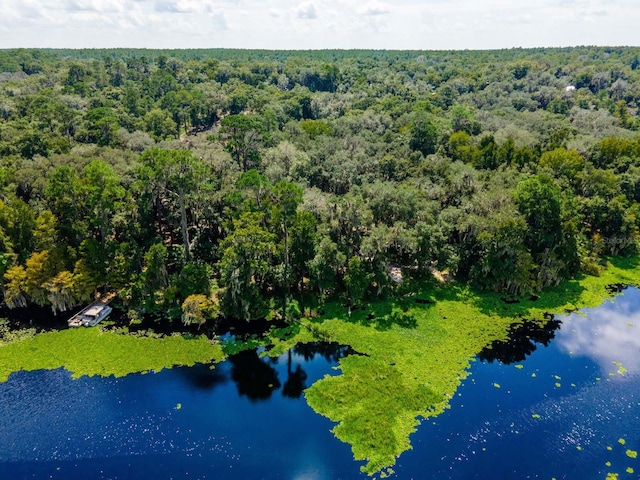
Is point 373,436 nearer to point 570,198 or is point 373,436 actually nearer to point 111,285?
point 111,285

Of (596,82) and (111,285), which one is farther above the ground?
(596,82)

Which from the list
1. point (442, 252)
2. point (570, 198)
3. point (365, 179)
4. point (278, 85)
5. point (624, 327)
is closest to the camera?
point (624, 327)

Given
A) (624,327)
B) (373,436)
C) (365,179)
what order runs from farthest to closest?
(365,179) < (624,327) < (373,436)

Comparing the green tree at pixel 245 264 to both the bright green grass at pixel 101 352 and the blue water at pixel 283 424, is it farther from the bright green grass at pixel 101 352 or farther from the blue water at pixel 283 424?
the blue water at pixel 283 424

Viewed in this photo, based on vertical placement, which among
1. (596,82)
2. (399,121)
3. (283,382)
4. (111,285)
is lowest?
(283,382)

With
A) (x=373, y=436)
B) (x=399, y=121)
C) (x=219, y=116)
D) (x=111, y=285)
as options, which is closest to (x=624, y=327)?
(x=373, y=436)

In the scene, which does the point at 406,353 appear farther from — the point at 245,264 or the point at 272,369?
the point at 245,264

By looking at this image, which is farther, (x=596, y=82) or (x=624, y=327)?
(x=596, y=82)
